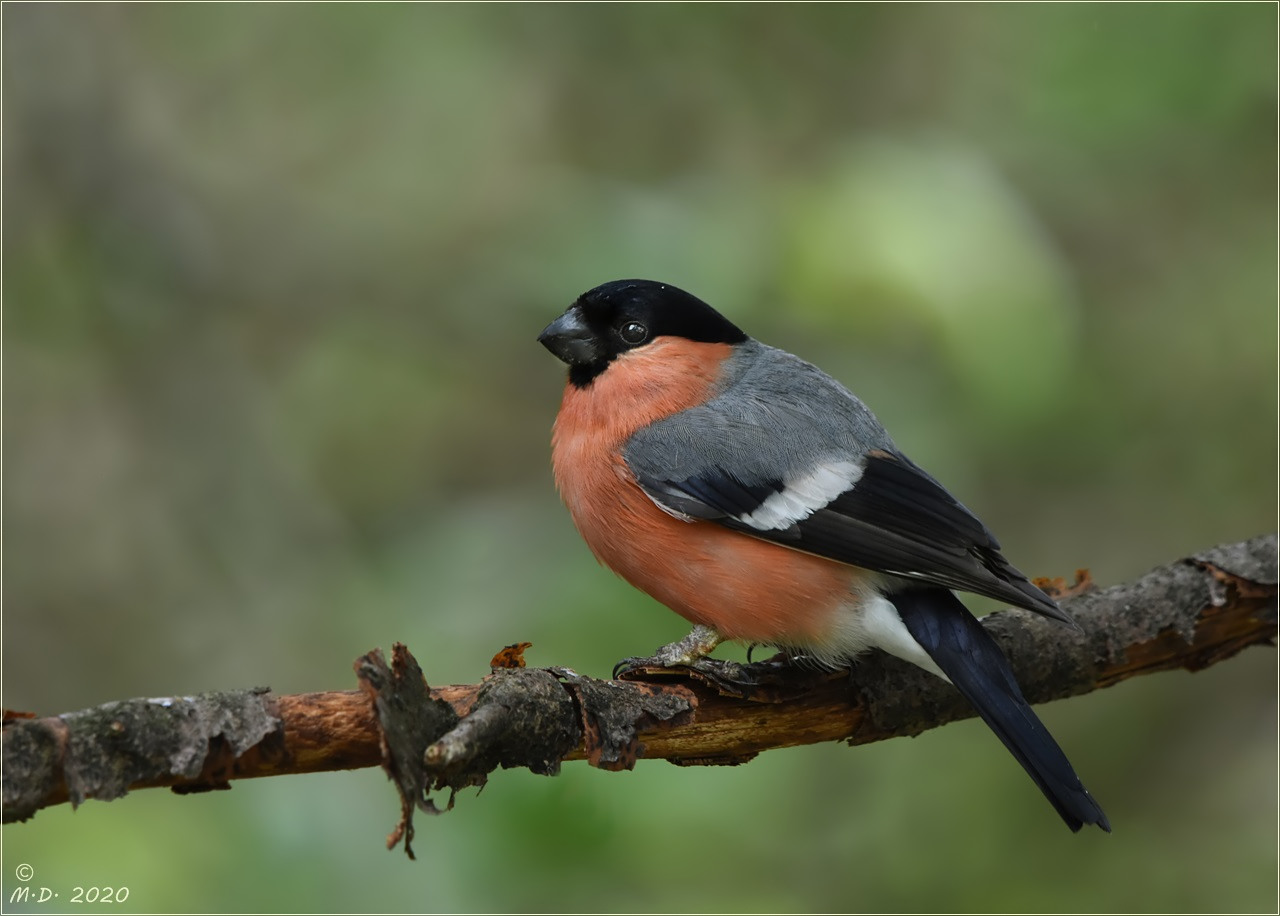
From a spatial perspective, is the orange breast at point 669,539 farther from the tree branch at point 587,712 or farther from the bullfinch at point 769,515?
the tree branch at point 587,712

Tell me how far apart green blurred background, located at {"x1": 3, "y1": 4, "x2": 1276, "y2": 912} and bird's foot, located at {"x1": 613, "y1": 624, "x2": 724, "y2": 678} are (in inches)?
4.1

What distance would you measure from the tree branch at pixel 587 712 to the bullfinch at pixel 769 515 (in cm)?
19

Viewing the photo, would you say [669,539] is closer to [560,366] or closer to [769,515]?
[769,515]

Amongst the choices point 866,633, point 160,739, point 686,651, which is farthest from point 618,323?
point 160,739

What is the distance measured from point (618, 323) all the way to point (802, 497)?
912 mm

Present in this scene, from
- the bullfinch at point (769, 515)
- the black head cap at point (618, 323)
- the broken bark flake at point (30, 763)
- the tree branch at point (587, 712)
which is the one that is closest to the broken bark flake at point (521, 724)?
the tree branch at point (587, 712)

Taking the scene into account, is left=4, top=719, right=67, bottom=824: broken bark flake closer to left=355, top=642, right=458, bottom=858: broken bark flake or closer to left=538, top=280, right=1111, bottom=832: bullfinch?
left=355, top=642, right=458, bottom=858: broken bark flake

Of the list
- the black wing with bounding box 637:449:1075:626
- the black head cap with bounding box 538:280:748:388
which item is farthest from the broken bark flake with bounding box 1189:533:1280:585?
the black head cap with bounding box 538:280:748:388

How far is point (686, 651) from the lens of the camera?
362 cm

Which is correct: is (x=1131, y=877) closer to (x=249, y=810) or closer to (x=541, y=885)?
(x=541, y=885)

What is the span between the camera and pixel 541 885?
3510mm

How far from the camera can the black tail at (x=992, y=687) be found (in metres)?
3.00

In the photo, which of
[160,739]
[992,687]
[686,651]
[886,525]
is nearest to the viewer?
[160,739]

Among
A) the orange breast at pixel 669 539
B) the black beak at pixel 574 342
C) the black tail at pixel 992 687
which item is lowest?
the black tail at pixel 992 687
